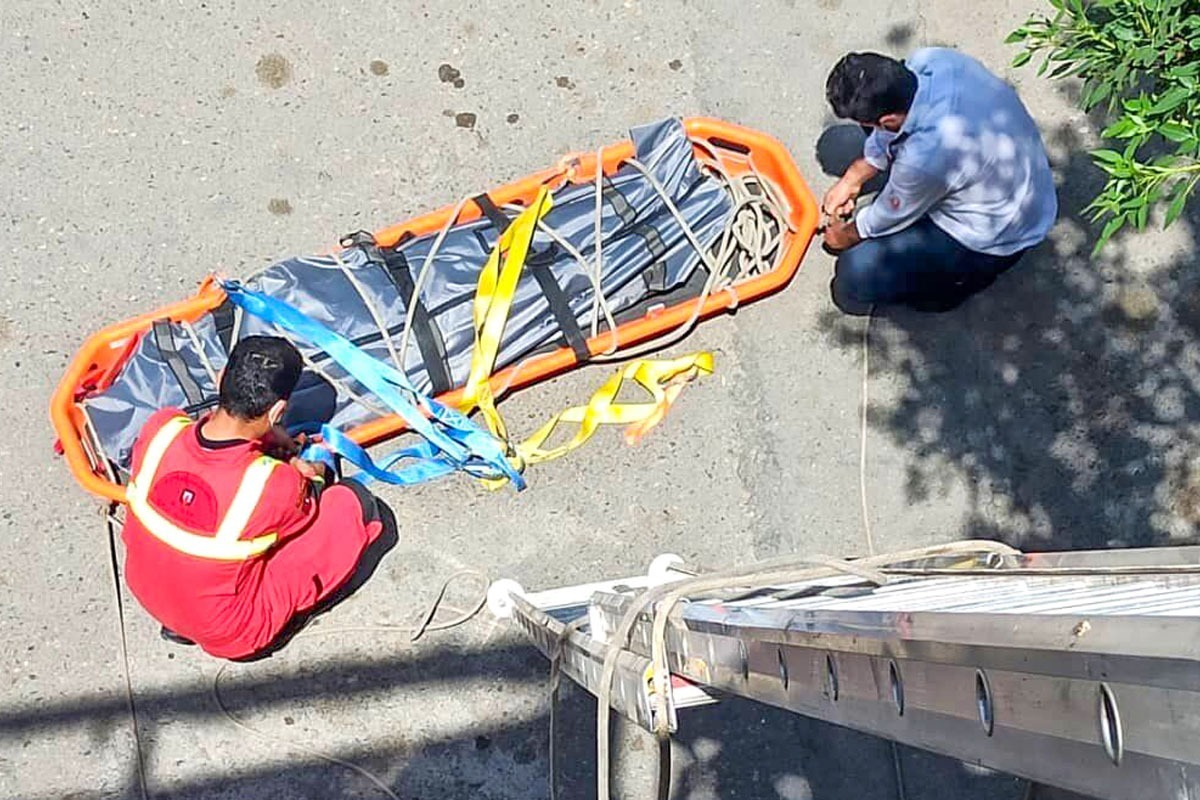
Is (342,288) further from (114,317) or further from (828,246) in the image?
(828,246)

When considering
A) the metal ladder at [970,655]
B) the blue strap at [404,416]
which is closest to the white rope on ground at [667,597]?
the metal ladder at [970,655]

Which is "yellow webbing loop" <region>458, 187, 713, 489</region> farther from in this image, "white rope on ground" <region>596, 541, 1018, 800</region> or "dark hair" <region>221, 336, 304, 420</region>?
"white rope on ground" <region>596, 541, 1018, 800</region>

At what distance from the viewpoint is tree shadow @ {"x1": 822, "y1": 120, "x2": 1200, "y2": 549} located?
3.61 meters

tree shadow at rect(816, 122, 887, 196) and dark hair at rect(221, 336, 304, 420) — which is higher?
tree shadow at rect(816, 122, 887, 196)

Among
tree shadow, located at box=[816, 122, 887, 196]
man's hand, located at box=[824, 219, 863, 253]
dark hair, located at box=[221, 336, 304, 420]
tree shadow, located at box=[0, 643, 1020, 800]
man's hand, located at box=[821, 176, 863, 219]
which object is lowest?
tree shadow, located at box=[0, 643, 1020, 800]

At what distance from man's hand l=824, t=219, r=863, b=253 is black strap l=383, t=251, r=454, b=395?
120cm

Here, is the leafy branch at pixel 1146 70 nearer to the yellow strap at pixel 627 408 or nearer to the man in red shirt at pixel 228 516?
the yellow strap at pixel 627 408

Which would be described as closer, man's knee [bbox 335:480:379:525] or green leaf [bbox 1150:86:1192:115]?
green leaf [bbox 1150:86:1192:115]

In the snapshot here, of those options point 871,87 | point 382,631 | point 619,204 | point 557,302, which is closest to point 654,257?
point 619,204

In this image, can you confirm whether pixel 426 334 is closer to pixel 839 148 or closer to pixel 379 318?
pixel 379 318

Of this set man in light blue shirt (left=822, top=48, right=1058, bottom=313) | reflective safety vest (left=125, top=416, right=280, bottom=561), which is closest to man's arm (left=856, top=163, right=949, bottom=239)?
man in light blue shirt (left=822, top=48, right=1058, bottom=313)

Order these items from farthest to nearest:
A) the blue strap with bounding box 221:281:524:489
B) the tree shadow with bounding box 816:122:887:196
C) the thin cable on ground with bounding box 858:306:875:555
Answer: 1. the tree shadow with bounding box 816:122:887:196
2. the thin cable on ground with bounding box 858:306:875:555
3. the blue strap with bounding box 221:281:524:489

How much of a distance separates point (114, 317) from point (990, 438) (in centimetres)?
262

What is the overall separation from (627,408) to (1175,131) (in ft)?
5.65
